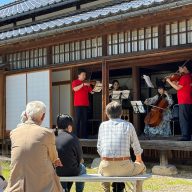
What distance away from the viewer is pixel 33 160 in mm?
4559

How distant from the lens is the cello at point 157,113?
11.3 meters

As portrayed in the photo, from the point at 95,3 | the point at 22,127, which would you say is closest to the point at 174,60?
the point at 95,3

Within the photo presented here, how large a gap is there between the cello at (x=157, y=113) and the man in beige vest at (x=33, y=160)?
22.6 ft

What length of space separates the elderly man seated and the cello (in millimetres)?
5637

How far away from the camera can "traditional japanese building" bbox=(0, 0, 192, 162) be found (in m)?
9.20

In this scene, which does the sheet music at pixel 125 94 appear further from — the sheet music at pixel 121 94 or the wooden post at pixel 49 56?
the wooden post at pixel 49 56

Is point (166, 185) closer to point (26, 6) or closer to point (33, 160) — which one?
point (33, 160)

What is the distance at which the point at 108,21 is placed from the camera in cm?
952

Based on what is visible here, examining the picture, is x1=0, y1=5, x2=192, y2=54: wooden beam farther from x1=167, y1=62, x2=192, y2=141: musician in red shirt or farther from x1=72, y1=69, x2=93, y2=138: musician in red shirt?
x1=167, y1=62, x2=192, y2=141: musician in red shirt

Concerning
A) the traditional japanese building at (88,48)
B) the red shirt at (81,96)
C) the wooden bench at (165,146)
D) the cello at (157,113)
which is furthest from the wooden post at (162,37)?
the red shirt at (81,96)

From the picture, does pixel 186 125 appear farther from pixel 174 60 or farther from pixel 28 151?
pixel 28 151

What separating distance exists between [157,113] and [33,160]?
713 cm

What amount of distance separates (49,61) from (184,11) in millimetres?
4651

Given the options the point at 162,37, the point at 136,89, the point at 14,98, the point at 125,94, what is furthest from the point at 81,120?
the point at 162,37
